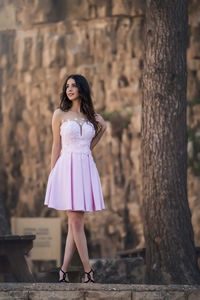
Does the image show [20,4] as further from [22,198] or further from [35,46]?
[22,198]

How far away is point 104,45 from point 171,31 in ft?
20.2

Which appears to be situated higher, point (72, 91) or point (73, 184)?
point (72, 91)

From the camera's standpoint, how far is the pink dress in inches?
219

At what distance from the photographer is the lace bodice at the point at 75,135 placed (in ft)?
18.4

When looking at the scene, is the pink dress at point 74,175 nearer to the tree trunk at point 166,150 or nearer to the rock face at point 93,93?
the tree trunk at point 166,150

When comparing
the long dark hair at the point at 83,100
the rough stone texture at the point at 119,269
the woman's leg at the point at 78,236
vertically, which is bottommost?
the rough stone texture at the point at 119,269

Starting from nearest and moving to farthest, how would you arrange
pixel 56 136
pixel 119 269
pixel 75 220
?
pixel 75 220 < pixel 56 136 < pixel 119 269

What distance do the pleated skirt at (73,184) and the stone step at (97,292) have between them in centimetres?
74

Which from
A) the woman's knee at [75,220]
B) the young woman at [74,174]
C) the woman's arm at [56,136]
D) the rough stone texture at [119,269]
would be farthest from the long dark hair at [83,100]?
the rough stone texture at [119,269]

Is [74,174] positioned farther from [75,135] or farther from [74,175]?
[75,135]

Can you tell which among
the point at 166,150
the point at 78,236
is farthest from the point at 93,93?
the point at 78,236

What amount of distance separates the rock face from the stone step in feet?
24.7

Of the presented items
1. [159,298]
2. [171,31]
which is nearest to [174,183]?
[171,31]

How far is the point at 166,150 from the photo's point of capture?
7.66 meters
